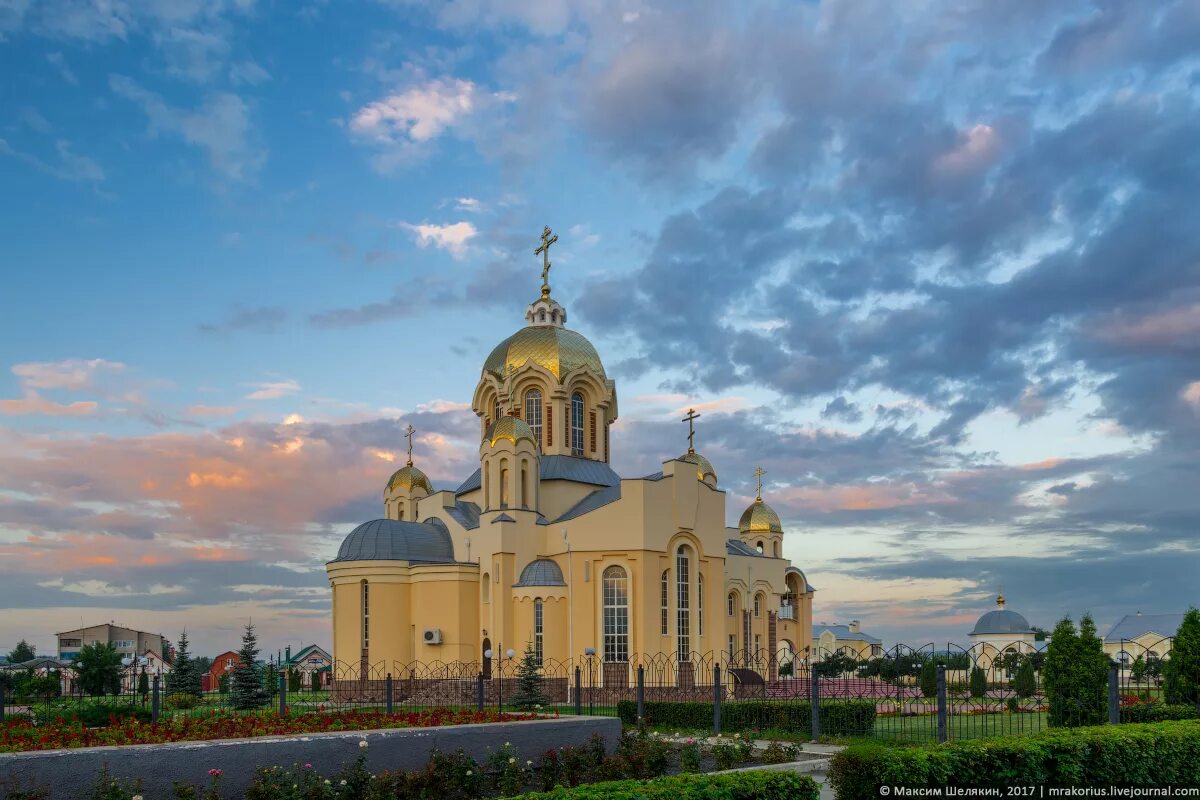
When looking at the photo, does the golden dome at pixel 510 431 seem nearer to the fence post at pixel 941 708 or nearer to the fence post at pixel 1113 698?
the fence post at pixel 941 708

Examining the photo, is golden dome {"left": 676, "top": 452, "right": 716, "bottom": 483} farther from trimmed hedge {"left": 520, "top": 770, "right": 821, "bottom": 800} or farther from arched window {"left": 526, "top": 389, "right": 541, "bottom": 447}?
trimmed hedge {"left": 520, "top": 770, "right": 821, "bottom": 800}

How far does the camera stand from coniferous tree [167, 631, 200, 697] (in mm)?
29391

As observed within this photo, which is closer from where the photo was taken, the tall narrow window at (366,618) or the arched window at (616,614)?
the arched window at (616,614)

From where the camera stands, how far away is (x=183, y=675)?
30.5 metres

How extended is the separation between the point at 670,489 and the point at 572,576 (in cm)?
429

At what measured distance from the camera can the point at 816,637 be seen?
9362 centimetres

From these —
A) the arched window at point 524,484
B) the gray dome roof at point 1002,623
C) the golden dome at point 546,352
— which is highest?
the golden dome at point 546,352

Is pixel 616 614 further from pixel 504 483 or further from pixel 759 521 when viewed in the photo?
pixel 759 521

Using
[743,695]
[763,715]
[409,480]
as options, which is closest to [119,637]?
[409,480]

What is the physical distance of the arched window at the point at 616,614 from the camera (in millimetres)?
33562

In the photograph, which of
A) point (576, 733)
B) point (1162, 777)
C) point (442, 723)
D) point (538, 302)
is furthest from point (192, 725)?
point (538, 302)

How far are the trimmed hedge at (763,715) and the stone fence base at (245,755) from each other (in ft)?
17.6

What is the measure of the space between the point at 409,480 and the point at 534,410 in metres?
7.12

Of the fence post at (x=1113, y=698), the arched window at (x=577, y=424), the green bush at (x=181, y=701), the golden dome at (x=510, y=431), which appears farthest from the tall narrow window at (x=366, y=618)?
the fence post at (x=1113, y=698)
